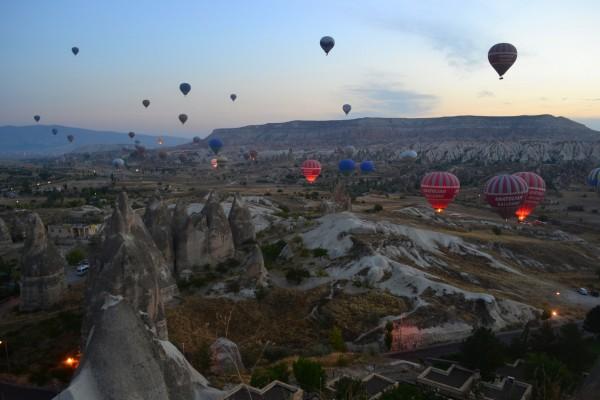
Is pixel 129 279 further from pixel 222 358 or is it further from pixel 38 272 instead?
pixel 38 272

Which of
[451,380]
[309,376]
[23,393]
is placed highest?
[309,376]

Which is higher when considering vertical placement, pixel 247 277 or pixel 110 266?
pixel 110 266

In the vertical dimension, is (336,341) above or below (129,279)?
below

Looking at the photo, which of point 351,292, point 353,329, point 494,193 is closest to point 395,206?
point 494,193

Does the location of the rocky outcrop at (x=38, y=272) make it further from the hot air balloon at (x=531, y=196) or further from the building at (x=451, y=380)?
the hot air balloon at (x=531, y=196)

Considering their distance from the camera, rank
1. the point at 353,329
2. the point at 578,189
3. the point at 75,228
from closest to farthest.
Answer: the point at 353,329 → the point at 75,228 → the point at 578,189

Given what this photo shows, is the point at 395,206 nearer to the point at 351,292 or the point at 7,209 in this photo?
the point at 351,292

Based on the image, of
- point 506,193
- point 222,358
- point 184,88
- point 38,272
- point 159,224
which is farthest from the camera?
point 184,88

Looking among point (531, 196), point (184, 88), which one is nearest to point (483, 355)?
point (531, 196)
